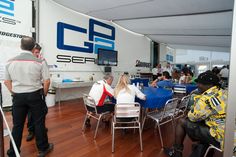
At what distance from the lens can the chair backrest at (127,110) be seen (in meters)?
2.51

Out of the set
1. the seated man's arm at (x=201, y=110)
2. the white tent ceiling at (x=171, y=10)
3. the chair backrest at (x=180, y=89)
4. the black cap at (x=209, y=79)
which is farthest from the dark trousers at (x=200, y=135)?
the white tent ceiling at (x=171, y=10)

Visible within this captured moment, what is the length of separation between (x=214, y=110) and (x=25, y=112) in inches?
88.1

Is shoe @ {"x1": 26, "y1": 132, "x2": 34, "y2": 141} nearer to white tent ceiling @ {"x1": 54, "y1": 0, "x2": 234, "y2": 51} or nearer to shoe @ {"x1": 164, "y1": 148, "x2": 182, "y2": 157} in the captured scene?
shoe @ {"x1": 164, "y1": 148, "x2": 182, "y2": 157}

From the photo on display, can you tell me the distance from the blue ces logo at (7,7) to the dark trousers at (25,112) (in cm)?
318

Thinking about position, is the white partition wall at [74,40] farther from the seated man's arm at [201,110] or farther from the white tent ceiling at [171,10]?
the seated man's arm at [201,110]

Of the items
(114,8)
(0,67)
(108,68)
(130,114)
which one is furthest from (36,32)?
(130,114)

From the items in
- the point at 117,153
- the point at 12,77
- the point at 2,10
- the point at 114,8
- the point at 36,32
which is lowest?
the point at 117,153

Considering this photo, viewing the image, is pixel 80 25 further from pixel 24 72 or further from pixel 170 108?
pixel 170 108

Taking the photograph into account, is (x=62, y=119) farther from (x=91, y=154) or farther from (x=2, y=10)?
(x=2, y=10)

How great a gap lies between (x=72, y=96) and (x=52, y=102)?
120cm

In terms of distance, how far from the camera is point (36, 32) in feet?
Answer: 15.9

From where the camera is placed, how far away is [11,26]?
170 inches

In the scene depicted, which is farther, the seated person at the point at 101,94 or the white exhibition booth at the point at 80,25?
the white exhibition booth at the point at 80,25

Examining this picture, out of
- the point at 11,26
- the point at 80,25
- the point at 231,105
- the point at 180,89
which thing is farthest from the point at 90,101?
the point at 80,25
